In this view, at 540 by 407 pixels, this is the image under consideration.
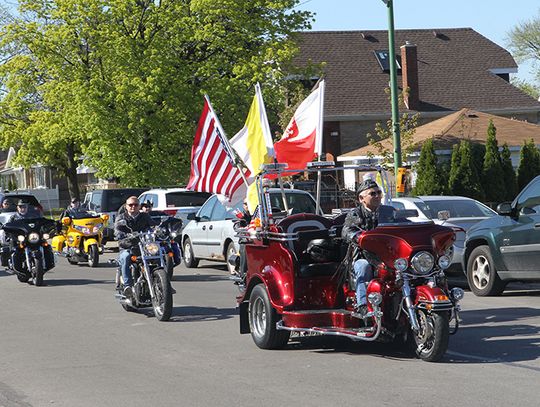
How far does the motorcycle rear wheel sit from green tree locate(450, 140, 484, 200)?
1160 centimetres

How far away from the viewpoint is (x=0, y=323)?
13641 millimetres

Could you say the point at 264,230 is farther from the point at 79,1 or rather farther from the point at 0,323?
the point at 79,1

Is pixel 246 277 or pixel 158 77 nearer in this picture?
pixel 246 277

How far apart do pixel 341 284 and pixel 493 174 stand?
22071mm

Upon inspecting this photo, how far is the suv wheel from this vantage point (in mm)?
15133

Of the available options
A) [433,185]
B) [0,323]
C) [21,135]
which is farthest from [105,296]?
[21,135]

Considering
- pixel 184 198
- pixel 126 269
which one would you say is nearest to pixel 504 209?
pixel 126 269

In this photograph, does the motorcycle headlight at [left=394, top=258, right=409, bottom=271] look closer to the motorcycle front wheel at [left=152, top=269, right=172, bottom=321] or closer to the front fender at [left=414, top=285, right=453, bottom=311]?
the front fender at [left=414, top=285, right=453, bottom=311]

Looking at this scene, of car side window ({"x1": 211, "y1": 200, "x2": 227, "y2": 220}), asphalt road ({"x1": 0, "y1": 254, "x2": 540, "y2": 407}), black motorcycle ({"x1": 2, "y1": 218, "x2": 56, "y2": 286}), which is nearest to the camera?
asphalt road ({"x1": 0, "y1": 254, "x2": 540, "y2": 407})

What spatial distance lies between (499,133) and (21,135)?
26.7 m

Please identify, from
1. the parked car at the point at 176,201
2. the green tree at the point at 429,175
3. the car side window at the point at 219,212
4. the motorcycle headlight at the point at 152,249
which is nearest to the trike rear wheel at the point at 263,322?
the motorcycle headlight at the point at 152,249

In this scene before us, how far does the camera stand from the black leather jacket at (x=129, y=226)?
13.9m

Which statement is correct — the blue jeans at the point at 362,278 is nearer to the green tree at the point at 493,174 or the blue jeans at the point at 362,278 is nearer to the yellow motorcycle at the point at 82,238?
the yellow motorcycle at the point at 82,238

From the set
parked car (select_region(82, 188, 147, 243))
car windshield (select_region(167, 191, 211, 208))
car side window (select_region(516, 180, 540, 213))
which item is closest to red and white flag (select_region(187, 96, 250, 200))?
car side window (select_region(516, 180, 540, 213))
